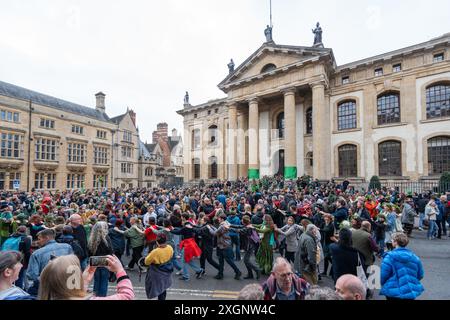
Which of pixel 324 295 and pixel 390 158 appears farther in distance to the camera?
pixel 390 158

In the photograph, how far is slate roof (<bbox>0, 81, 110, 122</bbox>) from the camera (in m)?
28.6

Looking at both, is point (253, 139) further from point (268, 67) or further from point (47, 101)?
point (47, 101)

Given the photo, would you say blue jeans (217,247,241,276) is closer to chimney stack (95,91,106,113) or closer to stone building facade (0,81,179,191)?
stone building facade (0,81,179,191)

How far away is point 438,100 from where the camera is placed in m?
21.5

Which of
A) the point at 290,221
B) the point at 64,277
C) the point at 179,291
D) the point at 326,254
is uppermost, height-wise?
the point at 64,277

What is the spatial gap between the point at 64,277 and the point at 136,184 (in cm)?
4463

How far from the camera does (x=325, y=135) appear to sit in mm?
25891

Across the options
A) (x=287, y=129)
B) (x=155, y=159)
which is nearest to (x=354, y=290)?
(x=287, y=129)

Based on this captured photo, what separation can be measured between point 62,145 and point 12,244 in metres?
31.8

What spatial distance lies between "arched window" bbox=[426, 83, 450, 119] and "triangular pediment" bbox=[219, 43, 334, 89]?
29.7ft

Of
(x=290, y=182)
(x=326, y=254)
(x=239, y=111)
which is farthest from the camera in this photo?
(x=239, y=111)

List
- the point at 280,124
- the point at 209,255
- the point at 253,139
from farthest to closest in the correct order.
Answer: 1. the point at 280,124
2. the point at 253,139
3. the point at 209,255

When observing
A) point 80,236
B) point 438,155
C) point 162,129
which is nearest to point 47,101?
point 162,129

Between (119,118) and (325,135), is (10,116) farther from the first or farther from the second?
(325,135)
